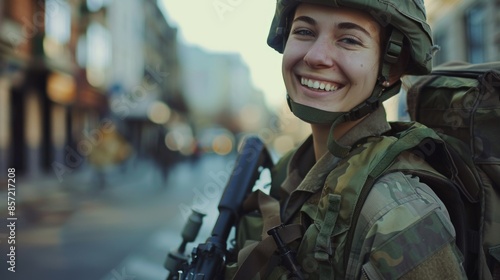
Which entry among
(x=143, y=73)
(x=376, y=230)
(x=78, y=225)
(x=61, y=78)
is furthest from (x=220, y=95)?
(x=376, y=230)

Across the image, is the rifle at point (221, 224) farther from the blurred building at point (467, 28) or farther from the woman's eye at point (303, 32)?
the blurred building at point (467, 28)

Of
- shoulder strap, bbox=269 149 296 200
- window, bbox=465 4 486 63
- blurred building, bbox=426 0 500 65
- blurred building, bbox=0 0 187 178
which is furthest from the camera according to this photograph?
blurred building, bbox=0 0 187 178

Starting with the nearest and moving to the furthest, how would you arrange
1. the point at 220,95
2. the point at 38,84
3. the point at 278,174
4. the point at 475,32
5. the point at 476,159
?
the point at 476,159
the point at 278,174
the point at 475,32
the point at 38,84
the point at 220,95

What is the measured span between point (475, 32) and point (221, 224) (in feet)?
34.3

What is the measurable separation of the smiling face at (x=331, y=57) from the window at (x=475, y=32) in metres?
9.48

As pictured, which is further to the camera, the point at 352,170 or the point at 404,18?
the point at 404,18

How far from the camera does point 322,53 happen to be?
61.0 inches

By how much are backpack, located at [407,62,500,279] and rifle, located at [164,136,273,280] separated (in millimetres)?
823

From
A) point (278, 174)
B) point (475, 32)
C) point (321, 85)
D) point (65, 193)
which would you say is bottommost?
point (278, 174)

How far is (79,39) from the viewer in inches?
755

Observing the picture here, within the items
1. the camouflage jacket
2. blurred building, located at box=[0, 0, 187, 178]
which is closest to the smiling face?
the camouflage jacket

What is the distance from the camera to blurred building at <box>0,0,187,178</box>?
13.0 meters

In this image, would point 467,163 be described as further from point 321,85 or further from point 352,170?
point 321,85

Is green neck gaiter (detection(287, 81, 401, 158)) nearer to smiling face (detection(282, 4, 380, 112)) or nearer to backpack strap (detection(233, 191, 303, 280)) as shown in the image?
smiling face (detection(282, 4, 380, 112))
